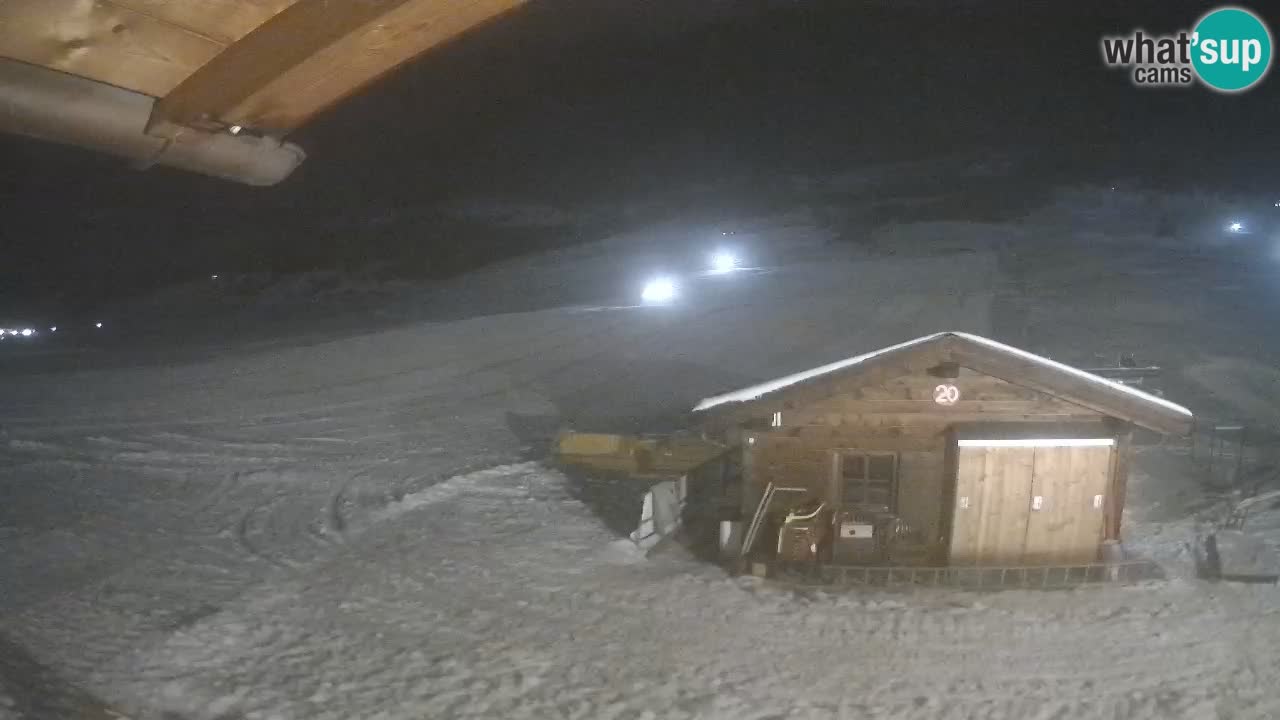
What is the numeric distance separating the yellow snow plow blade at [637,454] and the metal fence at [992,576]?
5010mm

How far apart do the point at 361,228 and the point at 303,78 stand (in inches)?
2233

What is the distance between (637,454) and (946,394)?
6.77 meters

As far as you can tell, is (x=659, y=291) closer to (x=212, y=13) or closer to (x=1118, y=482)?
(x=1118, y=482)

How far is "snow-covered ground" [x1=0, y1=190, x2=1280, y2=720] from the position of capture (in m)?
8.77

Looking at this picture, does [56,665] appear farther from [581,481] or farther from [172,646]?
[581,481]

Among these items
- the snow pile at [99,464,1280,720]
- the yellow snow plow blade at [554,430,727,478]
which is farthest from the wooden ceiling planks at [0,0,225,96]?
the yellow snow plow blade at [554,430,727,478]

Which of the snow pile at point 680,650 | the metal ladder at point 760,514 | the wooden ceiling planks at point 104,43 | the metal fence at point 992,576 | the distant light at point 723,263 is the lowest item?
the snow pile at point 680,650

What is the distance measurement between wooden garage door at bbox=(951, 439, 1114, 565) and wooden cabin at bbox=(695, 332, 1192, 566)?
0.02 m

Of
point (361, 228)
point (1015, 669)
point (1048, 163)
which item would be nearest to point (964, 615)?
point (1015, 669)

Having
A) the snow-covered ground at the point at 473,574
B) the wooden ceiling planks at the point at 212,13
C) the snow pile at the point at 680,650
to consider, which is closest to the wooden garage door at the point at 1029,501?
the snow pile at the point at 680,650

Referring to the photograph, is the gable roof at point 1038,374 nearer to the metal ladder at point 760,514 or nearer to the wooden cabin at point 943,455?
the wooden cabin at point 943,455

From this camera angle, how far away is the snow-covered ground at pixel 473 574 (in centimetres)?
877

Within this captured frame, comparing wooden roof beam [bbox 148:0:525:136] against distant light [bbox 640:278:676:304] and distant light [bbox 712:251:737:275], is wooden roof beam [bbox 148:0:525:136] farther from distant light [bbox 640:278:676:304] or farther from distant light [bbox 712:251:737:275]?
distant light [bbox 712:251:737:275]

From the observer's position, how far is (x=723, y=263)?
148 ft
